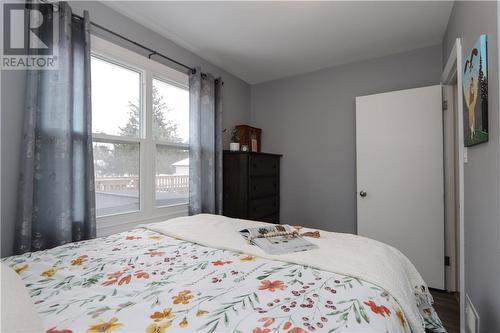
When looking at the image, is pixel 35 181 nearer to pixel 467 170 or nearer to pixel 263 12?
pixel 263 12

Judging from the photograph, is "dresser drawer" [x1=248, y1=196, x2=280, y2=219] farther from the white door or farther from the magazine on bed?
the magazine on bed

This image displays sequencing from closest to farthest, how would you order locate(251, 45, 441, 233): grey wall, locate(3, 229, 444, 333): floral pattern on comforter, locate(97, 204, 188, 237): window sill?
locate(3, 229, 444, 333): floral pattern on comforter < locate(97, 204, 188, 237): window sill < locate(251, 45, 441, 233): grey wall

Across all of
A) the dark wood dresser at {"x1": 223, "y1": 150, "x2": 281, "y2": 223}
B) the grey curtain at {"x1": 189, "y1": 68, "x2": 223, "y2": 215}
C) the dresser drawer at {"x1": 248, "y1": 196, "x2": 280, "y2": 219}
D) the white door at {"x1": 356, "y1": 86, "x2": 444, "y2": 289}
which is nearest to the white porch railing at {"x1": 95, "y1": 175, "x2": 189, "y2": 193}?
the grey curtain at {"x1": 189, "y1": 68, "x2": 223, "y2": 215}

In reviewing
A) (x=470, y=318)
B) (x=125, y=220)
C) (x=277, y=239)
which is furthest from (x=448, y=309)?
(x=125, y=220)

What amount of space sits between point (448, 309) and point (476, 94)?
1.85 metres

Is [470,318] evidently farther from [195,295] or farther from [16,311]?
[16,311]

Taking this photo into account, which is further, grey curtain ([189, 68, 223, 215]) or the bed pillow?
grey curtain ([189, 68, 223, 215])

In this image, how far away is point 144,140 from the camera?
2.42 m

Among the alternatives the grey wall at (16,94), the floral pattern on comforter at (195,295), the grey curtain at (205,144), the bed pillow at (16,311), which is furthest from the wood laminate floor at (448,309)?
the grey wall at (16,94)

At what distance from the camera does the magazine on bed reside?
1.30m

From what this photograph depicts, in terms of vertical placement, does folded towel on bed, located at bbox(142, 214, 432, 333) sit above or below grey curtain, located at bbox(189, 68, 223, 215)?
below

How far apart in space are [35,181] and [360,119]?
306 centimetres

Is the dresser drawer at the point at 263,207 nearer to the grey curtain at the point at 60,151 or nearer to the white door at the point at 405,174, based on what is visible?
the white door at the point at 405,174

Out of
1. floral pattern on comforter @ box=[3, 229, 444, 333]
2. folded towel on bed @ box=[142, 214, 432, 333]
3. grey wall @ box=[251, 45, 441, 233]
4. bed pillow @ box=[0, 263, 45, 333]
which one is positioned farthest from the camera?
grey wall @ box=[251, 45, 441, 233]
